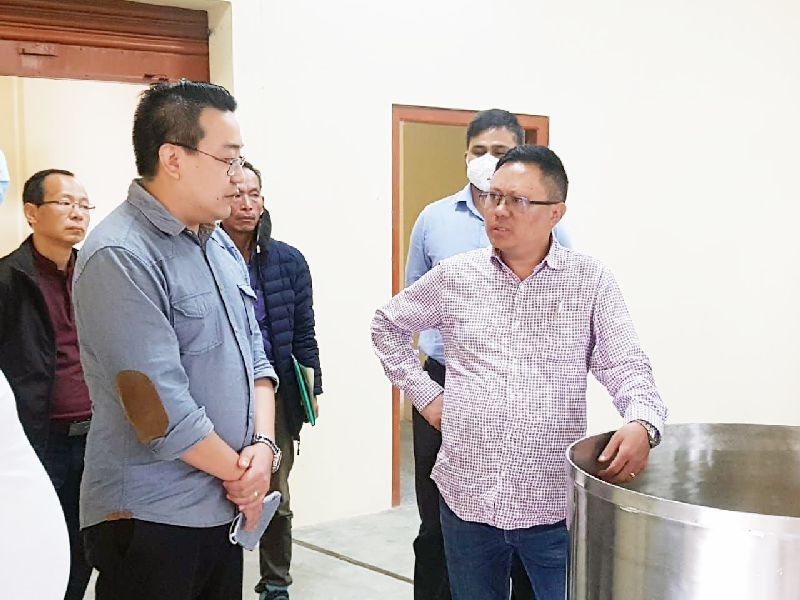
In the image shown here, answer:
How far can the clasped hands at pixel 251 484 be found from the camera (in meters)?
1.73

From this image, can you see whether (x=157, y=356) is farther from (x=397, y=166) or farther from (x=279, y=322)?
(x=397, y=166)

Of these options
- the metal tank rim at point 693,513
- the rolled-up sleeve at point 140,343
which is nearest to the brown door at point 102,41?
the rolled-up sleeve at point 140,343

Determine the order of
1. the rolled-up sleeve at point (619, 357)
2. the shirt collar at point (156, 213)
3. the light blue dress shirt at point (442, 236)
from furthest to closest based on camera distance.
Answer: the light blue dress shirt at point (442, 236)
the rolled-up sleeve at point (619, 357)
the shirt collar at point (156, 213)

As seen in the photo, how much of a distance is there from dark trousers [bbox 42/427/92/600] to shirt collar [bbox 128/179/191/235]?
1236 millimetres

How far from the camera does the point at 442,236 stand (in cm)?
280

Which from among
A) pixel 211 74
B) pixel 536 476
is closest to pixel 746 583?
pixel 536 476

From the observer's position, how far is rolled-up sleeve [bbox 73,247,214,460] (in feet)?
5.18

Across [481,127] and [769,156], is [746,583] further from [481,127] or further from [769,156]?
[769,156]

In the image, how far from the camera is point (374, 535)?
12.8ft

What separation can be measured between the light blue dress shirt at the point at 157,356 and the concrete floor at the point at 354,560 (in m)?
1.71

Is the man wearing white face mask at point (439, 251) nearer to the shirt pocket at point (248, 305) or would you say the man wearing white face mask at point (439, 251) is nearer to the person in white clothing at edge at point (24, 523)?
the shirt pocket at point (248, 305)

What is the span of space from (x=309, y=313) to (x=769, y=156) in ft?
11.1

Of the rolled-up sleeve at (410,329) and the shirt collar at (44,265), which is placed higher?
the shirt collar at (44,265)

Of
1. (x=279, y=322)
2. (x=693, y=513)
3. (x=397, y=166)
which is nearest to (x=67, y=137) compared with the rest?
(x=397, y=166)
